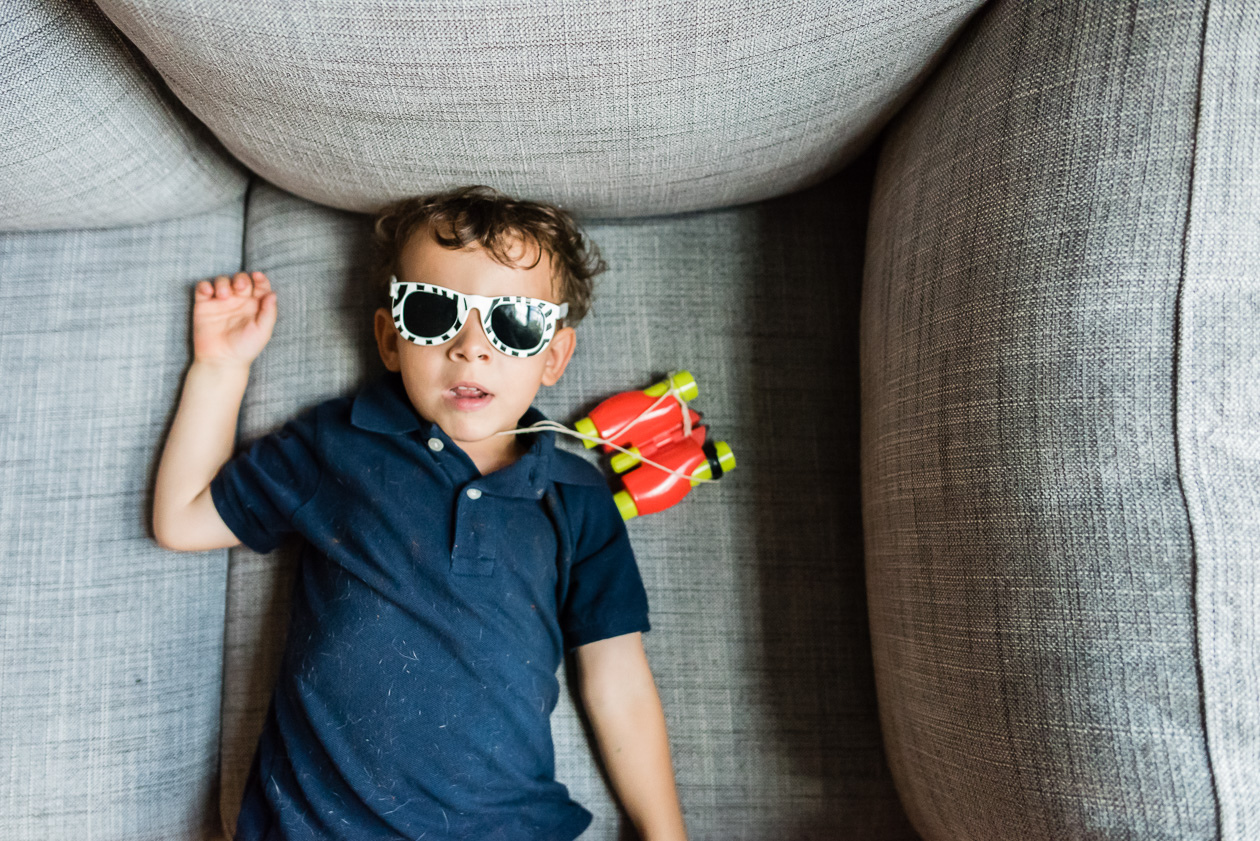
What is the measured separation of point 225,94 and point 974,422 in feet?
3.02

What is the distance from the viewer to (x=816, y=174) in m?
1.06

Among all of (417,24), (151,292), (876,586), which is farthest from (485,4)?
(876,586)

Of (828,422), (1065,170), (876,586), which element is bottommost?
(876,586)

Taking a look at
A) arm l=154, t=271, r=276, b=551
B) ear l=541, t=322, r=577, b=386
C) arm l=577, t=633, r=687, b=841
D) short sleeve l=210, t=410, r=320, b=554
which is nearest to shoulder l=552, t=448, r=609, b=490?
ear l=541, t=322, r=577, b=386

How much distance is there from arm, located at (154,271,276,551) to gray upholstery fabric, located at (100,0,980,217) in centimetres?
21

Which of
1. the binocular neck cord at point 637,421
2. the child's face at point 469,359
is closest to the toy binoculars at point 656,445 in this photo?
the binocular neck cord at point 637,421

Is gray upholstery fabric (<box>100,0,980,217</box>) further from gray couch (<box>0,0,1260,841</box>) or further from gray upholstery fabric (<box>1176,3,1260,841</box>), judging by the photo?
gray upholstery fabric (<box>1176,3,1260,841</box>)

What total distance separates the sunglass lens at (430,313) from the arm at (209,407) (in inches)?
11.8

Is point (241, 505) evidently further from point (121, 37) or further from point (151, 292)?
point (121, 37)

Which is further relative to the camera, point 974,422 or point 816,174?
point 816,174

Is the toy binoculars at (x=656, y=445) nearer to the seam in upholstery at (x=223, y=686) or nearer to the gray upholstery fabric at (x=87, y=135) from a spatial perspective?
the seam in upholstery at (x=223, y=686)

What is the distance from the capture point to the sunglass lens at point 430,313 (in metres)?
0.95

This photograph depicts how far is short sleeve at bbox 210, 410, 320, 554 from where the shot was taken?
40.2 inches

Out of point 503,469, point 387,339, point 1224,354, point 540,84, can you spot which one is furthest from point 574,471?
point 1224,354
